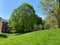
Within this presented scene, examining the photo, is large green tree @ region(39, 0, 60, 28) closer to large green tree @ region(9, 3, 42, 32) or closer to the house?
large green tree @ region(9, 3, 42, 32)

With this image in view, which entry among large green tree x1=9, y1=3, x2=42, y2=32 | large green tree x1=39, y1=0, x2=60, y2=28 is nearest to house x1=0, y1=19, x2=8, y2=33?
large green tree x1=9, y1=3, x2=42, y2=32

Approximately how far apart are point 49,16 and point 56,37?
58.8 ft

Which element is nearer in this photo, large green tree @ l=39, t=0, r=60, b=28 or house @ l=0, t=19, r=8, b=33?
large green tree @ l=39, t=0, r=60, b=28

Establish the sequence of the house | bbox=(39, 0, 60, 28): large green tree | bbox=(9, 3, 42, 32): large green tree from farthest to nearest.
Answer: the house, bbox=(9, 3, 42, 32): large green tree, bbox=(39, 0, 60, 28): large green tree

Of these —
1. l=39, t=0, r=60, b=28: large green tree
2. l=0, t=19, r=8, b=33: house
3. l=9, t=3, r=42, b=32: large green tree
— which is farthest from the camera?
l=0, t=19, r=8, b=33: house

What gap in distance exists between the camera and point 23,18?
2203 inches

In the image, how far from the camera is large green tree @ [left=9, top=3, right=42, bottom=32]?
54562 mm

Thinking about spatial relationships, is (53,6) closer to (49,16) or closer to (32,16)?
(49,16)

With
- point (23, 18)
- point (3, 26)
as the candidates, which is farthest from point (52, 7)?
point (3, 26)

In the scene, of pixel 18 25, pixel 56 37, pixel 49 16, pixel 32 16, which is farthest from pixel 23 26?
pixel 56 37

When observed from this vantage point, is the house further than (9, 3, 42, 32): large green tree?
Yes

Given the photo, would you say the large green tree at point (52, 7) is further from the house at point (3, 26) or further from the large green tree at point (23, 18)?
the house at point (3, 26)

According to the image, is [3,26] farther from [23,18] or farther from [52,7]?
[52,7]

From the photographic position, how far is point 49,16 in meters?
34.2
